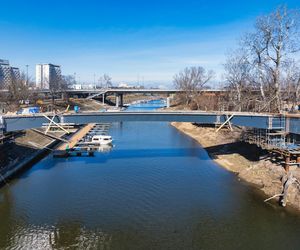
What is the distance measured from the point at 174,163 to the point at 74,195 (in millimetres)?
13300

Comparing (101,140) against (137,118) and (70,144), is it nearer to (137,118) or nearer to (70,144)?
(70,144)

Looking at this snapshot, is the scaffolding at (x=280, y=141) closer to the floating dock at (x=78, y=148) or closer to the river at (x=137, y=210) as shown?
the river at (x=137, y=210)

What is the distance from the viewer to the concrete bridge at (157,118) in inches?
1179

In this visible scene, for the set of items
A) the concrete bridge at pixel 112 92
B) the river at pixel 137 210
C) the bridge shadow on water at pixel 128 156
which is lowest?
the river at pixel 137 210

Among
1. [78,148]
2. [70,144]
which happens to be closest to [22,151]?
[78,148]

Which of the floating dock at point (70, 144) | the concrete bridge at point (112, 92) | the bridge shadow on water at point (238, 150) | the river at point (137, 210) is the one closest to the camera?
the river at point (137, 210)

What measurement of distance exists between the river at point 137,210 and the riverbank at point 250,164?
51.8 inches

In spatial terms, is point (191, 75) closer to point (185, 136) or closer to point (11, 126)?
point (185, 136)

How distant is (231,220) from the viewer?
21.1 meters

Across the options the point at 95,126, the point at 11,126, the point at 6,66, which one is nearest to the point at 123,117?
the point at 11,126

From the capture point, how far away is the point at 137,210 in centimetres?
2220

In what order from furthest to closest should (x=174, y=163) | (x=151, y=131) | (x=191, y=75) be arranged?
(x=191, y=75) → (x=151, y=131) → (x=174, y=163)

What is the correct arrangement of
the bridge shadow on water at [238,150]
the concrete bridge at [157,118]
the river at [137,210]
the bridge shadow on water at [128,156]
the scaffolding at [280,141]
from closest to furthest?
1. the river at [137,210]
2. the scaffolding at [280,141]
3. the concrete bridge at [157,118]
4. the bridge shadow on water at [238,150]
5. the bridge shadow on water at [128,156]

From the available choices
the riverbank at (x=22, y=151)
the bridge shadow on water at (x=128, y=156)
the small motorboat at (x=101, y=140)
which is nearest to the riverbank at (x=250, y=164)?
the bridge shadow on water at (x=128, y=156)
